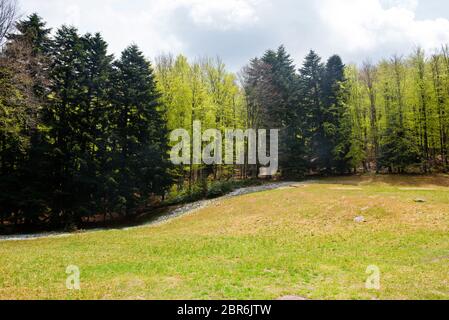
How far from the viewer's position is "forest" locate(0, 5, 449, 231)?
1051 inches

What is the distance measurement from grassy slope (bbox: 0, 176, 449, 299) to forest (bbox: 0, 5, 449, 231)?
33.0 feet

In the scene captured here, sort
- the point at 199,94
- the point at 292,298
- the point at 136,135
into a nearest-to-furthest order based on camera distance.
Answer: the point at 292,298 → the point at 136,135 → the point at 199,94

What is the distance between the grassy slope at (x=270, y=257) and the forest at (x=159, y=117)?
396 inches

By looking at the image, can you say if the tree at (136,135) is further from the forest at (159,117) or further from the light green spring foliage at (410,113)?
the light green spring foliage at (410,113)

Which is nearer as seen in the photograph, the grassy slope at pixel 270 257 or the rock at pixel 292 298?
the rock at pixel 292 298

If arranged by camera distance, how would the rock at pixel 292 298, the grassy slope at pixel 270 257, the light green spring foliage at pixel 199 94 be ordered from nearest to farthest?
the rock at pixel 292 298 → the grassy slope at pixel 270 257 → the light green spring foliage at pixel 199 94

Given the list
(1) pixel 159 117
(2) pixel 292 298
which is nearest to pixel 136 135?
(1) pixel 159 117

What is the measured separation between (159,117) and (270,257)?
24758 mm

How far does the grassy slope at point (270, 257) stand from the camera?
8305 millimetres

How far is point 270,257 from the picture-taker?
1215 centimetres

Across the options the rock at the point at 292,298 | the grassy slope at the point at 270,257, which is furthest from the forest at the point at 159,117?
the rock at the point at 292,298

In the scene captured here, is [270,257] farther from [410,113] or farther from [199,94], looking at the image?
[410,113]

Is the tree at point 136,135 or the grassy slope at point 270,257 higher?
the tree at point 136,135

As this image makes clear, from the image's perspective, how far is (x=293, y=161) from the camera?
3900 cm
